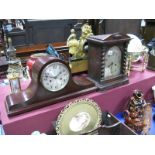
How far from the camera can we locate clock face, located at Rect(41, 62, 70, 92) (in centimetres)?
75

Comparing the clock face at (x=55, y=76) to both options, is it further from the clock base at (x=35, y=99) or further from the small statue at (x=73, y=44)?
the small statue at (x=73, y=44)

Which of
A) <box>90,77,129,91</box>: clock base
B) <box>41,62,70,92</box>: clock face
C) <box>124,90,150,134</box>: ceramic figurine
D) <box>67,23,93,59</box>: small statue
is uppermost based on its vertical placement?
<box>67,23,93,59</box>: small statue

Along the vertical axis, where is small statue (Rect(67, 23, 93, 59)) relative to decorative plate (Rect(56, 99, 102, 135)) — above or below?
above

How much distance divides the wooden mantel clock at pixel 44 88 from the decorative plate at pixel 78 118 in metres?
0.07

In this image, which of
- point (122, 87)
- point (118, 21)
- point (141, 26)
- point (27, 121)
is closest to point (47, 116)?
point (27, 121)

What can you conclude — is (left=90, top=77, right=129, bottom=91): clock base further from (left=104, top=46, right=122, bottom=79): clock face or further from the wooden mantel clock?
the wooden mantel clock

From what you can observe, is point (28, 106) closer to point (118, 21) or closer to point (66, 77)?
point (66, 77)

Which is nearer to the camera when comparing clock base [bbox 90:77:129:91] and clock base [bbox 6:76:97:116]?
clock base [bbox 6:76:97:116]

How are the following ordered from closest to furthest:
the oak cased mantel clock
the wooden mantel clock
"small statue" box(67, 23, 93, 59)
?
the wooden mantel clock, the oak cased mantel clock, "small statue" box(67, 23, 93, 59)

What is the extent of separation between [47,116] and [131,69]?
0.66 m

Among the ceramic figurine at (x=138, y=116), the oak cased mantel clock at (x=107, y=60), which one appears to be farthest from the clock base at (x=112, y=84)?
the ceramic figurine at (x=138, y=116)

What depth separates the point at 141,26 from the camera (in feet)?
7.50

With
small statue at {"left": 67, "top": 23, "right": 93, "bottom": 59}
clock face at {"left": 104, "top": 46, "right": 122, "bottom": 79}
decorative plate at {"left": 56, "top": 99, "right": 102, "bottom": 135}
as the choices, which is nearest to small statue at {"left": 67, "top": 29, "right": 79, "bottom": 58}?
small statue at {"left": 67, "top": 23, "right": 93, "bottom": 59}

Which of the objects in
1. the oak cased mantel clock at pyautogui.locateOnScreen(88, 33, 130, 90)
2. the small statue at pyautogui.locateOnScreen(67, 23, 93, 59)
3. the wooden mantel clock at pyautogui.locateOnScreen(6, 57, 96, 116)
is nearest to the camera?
the wooden mantel clock at pyautogui.locateOnScreen(6, 57, 96, 116)
